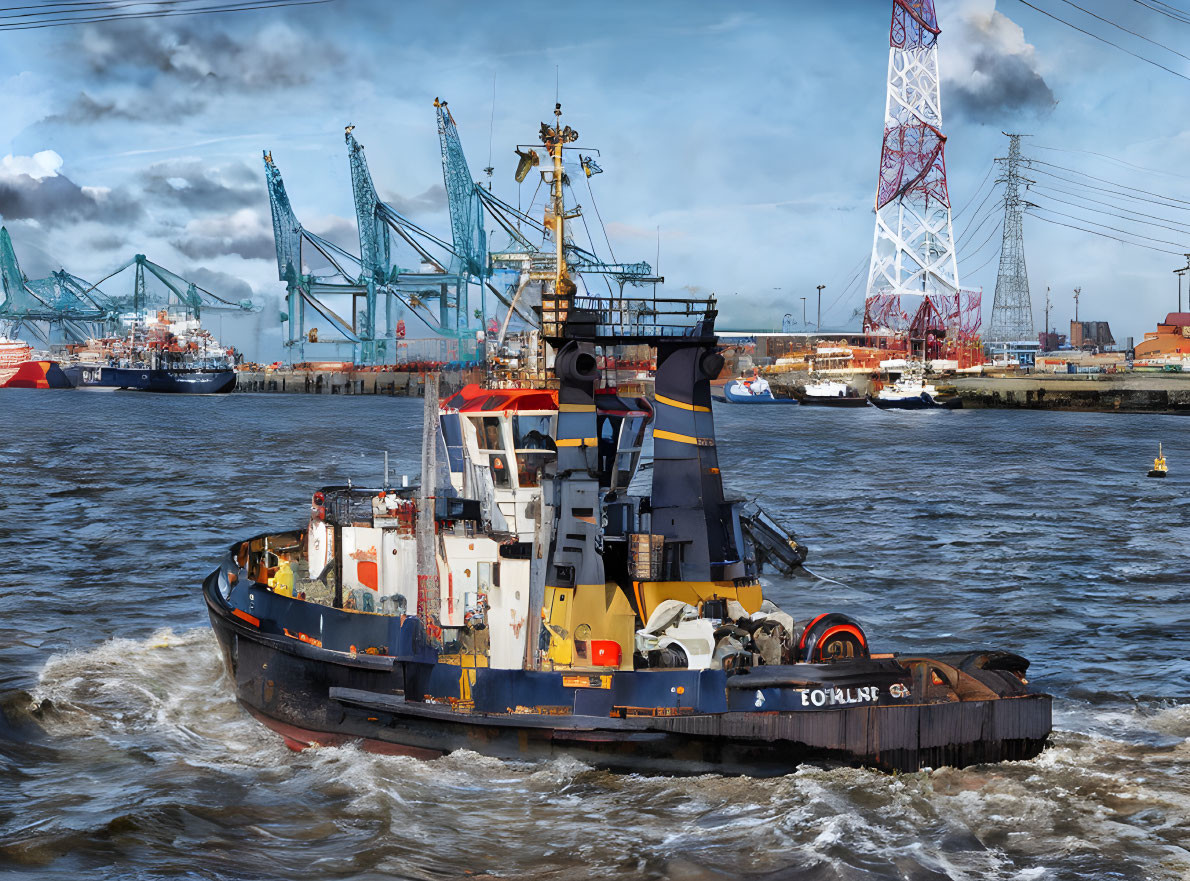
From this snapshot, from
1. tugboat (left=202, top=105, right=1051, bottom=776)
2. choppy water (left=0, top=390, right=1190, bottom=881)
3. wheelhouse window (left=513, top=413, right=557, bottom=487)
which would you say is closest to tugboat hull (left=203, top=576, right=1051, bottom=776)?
tugboat (left=202, top=105, right=1051, bottom=776)

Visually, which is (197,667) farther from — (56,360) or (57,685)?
(56,360)

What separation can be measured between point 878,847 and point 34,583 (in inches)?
1088

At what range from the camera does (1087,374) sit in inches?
5645

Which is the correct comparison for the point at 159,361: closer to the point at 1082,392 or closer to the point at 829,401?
the point at 829,401

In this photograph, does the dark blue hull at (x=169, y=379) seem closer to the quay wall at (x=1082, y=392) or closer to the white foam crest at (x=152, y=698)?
the quay wall at (x=1082, y=392)

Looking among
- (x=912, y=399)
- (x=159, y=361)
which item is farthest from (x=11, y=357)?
(x=912, y=399)

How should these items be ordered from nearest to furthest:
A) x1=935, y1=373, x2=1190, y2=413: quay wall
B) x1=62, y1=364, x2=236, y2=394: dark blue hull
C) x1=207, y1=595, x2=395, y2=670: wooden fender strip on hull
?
x1=207, y1=595, x2=395, y2=670: wooden fender strip on hull → x1=935, y1=373, x2=1190, y2=413: quay wall → x1=62, y1=364, x2=236, y2=394: dark blue hull

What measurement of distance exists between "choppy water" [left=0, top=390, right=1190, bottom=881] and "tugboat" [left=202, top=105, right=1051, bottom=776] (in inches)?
30.4

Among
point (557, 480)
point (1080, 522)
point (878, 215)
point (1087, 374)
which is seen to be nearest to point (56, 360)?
point (878, 215)

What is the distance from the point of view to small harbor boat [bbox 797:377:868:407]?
147125 mm

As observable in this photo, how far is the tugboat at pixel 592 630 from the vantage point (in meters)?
17.2

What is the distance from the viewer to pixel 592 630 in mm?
17844

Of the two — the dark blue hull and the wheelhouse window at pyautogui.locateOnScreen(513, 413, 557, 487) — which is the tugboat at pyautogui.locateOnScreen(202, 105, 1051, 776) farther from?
the dark blue hull

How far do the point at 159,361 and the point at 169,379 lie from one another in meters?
7.35
